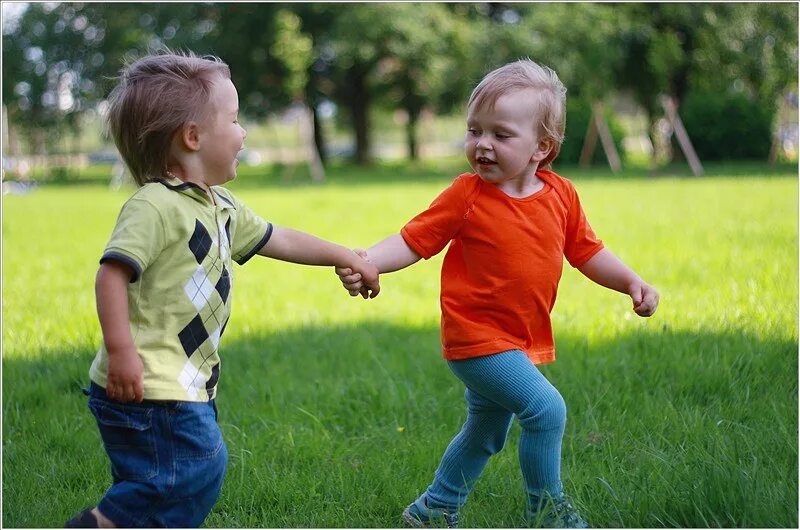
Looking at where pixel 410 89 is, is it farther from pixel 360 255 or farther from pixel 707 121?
pixel 360 255

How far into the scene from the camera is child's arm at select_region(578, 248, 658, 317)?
3.08 meters

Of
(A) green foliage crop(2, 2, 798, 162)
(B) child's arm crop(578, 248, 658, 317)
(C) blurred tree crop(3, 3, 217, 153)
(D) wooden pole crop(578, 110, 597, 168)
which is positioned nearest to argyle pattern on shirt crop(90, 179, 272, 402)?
(B) child's arm crop(578, 248, 658, 317)

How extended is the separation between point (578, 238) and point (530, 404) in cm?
64

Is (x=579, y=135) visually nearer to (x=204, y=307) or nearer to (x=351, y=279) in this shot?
(x=351, y=279)

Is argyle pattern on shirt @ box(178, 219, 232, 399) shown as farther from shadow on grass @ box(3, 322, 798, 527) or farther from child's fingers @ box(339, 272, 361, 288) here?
shadow on grass @ box(3, 322, 798, 527)

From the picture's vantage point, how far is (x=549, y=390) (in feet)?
9.11

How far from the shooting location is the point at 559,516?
9.11ft

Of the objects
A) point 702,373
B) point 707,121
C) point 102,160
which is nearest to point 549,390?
point 702,373

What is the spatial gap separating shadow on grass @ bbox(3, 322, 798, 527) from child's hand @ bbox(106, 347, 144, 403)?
82cm

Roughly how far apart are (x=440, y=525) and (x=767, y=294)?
11.4 ft

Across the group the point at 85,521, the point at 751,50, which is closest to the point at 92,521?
the point at 85,521

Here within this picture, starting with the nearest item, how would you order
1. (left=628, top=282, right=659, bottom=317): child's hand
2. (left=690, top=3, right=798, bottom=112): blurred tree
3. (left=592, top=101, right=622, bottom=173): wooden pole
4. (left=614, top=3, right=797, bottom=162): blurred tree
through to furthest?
(left=628, top=282, right=659, bottom=317): child's hand
(left=592, top=101, right=622, bottom=173): wooden pole
(left=690, top=3, right=798, bottom=112): blurred tree
(left=614, top=3, right=797, bottom=162): blurred tree

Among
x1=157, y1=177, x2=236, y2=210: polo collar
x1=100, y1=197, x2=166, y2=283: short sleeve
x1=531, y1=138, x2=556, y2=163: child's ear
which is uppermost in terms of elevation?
x1=531, y1=138, x2=556, y2=163: child's ear

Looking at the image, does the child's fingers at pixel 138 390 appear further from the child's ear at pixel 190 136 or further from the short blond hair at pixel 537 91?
the short blond hair at pixel 537 91
